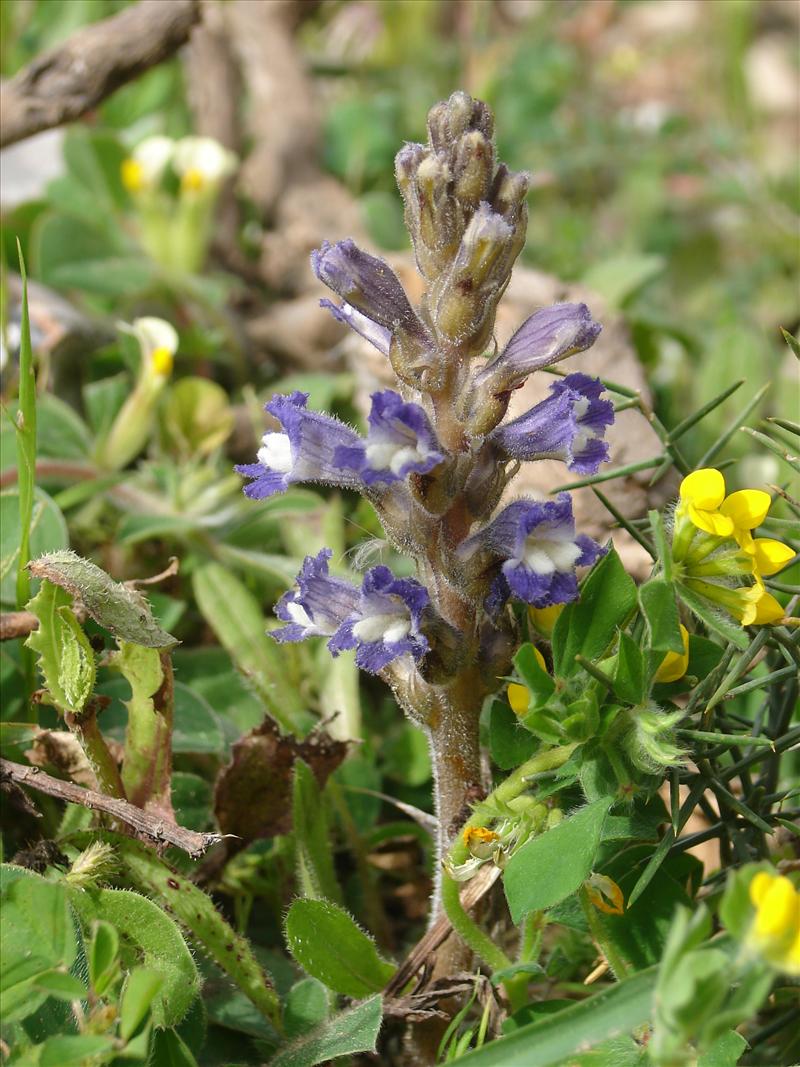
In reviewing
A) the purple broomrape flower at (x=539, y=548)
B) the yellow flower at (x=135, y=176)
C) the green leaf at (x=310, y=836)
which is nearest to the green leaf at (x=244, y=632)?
the green leaf at (x=310, y=836)

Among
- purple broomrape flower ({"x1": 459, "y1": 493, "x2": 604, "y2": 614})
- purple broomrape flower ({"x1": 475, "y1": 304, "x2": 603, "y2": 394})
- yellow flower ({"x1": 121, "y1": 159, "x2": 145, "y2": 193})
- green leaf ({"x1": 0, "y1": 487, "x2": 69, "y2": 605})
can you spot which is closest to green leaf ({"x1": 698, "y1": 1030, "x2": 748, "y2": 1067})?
purple broomrape flower ({"x1": 459, "y1": 493, "x2": 604, "y2": 614})

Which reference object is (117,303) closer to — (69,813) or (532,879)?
(69,813)

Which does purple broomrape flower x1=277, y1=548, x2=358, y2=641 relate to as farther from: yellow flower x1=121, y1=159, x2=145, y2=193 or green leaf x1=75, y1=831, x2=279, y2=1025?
yellow flower x1=121, y1=159, x2=145, y2=193

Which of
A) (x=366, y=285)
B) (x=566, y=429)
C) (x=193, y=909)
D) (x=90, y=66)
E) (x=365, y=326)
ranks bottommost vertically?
(x=193, y=909)

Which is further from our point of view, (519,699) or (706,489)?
(519,699)

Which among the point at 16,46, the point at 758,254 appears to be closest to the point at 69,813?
the point at 16,46

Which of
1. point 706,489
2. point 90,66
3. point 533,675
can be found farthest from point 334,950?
point 90,66

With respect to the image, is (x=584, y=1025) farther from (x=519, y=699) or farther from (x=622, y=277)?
(x=622, y=277)
